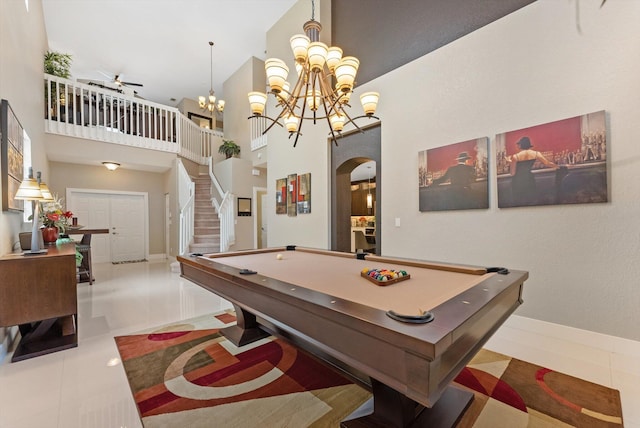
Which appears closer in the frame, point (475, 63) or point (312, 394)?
point (312, 394)

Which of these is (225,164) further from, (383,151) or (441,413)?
(441,413)

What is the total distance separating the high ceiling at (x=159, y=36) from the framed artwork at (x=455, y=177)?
5084 millimetres

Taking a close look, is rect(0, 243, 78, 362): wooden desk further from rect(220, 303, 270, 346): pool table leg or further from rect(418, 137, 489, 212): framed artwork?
rect(418, 137, 489, 212): framed artwork

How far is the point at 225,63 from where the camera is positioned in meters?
8.32

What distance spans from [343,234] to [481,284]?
353cm

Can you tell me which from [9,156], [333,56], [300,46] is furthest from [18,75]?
[333,56]

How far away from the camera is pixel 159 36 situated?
6914 mm

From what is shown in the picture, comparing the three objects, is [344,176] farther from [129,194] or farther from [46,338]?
[129,194]

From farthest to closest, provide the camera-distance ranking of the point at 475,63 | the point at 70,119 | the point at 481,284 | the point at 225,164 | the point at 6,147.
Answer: the point at 225,164 → the point at 70,119 → the point at 475,63 → the point at 6,147 → the point at 481,284

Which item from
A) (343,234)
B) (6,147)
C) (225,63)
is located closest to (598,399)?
(343,234)

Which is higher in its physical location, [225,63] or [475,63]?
[225,63]

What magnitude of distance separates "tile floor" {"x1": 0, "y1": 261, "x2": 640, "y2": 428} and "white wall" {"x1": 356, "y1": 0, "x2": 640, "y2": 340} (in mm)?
306

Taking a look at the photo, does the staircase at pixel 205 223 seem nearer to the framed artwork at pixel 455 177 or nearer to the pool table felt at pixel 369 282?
the pool table felt at pixel 369 282

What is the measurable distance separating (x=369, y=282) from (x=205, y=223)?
648 centimetres
